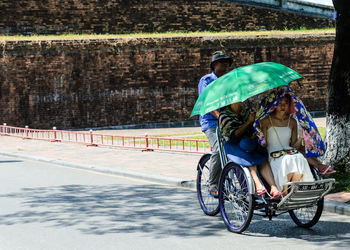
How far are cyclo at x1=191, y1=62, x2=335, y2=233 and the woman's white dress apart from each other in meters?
0.15

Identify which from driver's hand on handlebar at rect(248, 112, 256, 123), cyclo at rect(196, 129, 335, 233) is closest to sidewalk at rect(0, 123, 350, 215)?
cyclo at rect(196, 129, 335, 233)

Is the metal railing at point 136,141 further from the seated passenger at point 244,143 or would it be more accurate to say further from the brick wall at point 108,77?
the seated passenger at point 244,143

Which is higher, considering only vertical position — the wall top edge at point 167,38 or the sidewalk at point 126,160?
the wall top edge at point 167,38

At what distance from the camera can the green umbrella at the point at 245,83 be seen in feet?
20.4

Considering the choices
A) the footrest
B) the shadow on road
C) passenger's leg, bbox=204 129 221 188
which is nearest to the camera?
the footrest

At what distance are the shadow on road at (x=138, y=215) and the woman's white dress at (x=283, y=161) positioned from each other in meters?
0.67

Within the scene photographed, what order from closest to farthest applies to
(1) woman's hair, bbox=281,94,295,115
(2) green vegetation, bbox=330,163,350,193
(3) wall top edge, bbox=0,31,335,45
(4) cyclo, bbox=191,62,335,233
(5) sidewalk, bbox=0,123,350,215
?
(4) cyclo, bbox=191,62,335,233 < (1) woman's hair, bbox=281,94,295,115 < (2) green vegetation, bbox=330,163,350,193 < (5) sidewalk, bbox=0,123,350,215 < (3) wall top edge, bbox=0,31,335,45

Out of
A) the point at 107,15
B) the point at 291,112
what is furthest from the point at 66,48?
the point at 291,112

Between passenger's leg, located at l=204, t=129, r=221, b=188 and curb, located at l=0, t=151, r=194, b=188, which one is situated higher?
passenger's leg, located at l=204, t=129, r=221, b=188

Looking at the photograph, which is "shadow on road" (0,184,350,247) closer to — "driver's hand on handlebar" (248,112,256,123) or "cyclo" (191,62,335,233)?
"cyclo" (191,62,335,233)

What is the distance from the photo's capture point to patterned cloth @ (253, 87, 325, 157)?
21.2 feet

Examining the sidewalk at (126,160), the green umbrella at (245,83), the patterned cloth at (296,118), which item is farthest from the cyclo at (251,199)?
the sidewalk at (126,160)

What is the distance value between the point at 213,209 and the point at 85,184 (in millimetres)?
3657

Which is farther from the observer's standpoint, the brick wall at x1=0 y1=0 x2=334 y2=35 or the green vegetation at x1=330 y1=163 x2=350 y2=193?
the brick wall at x1=0 y1=0 x2=334 y2=35
